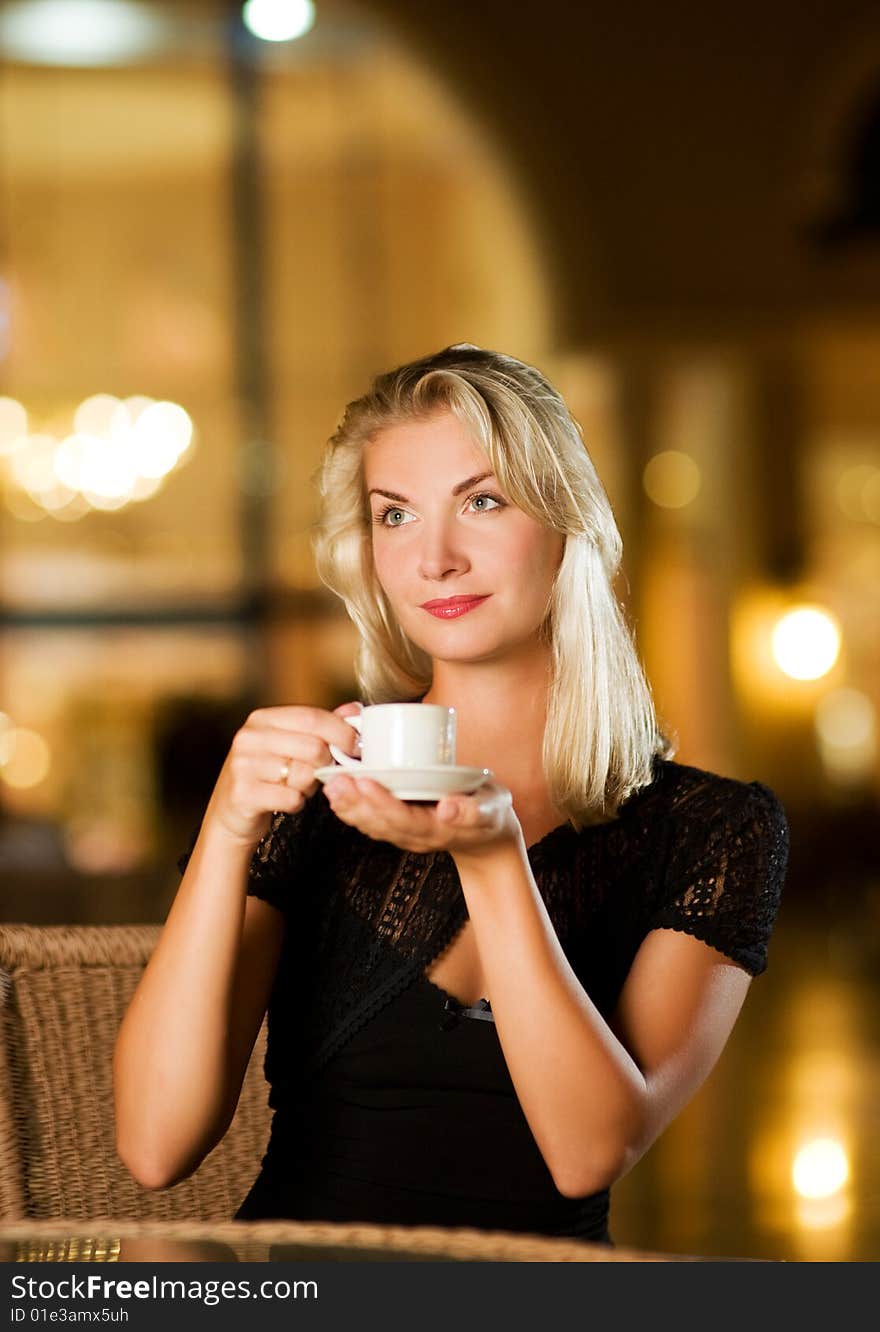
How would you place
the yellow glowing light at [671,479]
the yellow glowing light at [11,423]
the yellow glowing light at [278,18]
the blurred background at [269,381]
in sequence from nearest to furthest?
the yellow glowing light at [278,18]
the blurred background at [269,381]
the yellow glowing light at [671,479]
the yellow glowing light at [11,423]

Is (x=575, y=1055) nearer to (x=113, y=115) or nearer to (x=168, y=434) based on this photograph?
(x=168, y=434)

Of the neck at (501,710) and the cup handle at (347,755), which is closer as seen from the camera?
the cup handle at (347,755)

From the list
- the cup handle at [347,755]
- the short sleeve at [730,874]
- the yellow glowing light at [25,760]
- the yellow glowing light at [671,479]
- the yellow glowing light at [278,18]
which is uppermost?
the yellow glowing light at [278,18]

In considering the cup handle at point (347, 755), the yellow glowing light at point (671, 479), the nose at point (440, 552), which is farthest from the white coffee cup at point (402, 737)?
the yellow glowing light at point (671, 479)

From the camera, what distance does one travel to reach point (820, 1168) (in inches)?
151

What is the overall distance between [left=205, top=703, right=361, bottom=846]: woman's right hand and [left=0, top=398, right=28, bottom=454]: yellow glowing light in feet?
28.4

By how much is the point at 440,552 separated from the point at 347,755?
0.29m

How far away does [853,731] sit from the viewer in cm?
1130

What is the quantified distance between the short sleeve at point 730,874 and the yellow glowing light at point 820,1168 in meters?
2.35

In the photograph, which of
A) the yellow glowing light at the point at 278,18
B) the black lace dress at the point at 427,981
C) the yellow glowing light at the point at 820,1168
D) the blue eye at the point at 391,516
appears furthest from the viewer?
the yellow glowing light at the point at 278,18

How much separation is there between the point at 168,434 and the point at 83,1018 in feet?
27.2

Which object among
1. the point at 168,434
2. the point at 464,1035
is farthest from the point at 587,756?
the point at 168,434

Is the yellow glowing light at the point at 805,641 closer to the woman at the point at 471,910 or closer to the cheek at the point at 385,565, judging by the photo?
the woman at the point at 471,910

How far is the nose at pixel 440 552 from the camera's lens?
146 cm
